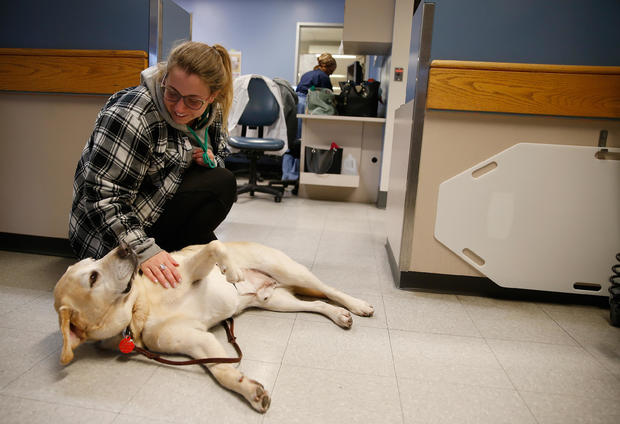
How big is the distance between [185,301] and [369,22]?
11.5ft

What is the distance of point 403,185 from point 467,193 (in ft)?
1.02

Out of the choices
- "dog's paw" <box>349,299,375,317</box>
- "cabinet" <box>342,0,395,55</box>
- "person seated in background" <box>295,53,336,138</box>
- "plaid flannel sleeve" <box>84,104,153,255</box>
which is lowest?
"dog's paw" <box>349,299,375,317</box>

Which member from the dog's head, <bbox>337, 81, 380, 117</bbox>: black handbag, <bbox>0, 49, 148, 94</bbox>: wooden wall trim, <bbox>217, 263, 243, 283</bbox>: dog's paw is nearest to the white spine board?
<bbox>217, 263, 243, 283</bbox>: dog's paw

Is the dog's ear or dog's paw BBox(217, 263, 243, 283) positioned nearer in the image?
the dog's ear

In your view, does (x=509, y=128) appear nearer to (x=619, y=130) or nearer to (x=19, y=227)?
(x=619, y=130)

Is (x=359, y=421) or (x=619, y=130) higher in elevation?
(x=619, y=130)

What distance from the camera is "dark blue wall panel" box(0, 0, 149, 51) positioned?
182 centimetres

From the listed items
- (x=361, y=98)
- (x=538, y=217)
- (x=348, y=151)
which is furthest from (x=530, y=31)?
(x=348, y=151)

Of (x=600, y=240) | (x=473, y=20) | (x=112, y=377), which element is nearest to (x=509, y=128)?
(x=473, y=20)

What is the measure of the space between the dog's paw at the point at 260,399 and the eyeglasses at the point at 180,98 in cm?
91

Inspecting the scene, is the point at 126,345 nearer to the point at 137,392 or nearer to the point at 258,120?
the point at 137,392

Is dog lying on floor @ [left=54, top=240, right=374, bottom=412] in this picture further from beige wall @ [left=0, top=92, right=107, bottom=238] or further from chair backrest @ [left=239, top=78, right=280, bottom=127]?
chair backrest @ [left=239, top=78, right=280, bottom=127]

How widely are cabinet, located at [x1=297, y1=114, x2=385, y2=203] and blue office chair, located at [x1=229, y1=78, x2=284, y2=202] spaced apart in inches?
12.7

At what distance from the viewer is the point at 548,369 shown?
123cm
